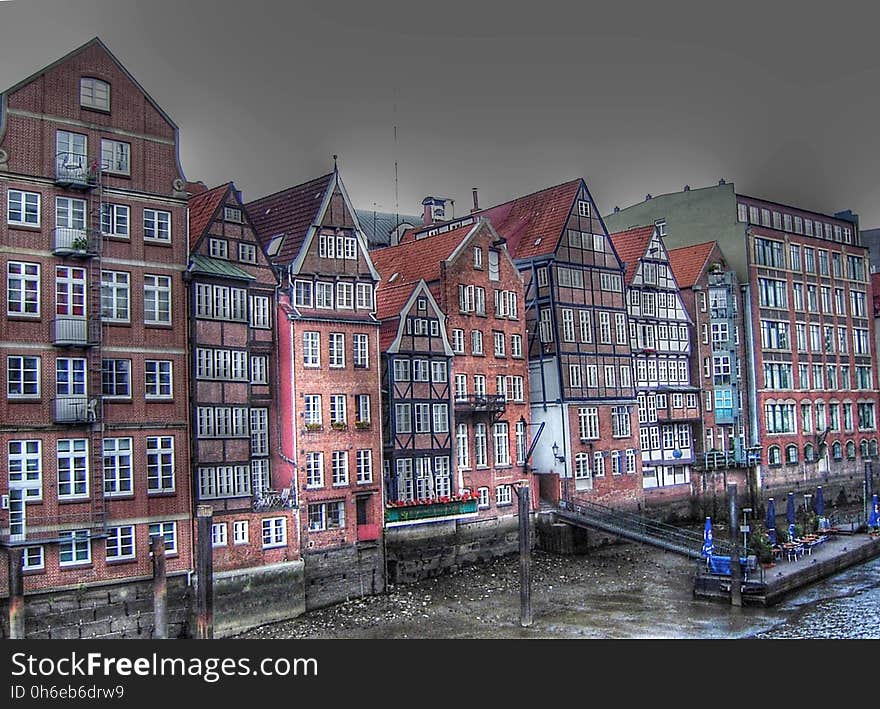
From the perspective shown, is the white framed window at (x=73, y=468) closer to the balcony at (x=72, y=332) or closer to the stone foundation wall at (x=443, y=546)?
the balcony at (x=72, y=332)

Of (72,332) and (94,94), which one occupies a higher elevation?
(94,94)

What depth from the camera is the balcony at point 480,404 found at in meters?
40.8

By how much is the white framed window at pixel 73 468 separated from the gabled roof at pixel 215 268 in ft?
20.5

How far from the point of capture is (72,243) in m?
27.4

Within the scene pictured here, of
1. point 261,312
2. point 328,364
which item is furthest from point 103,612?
point 328,364

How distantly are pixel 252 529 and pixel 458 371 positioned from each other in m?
13.3

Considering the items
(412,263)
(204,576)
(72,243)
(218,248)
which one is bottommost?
(204,576)

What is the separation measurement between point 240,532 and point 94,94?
13729 millimetres

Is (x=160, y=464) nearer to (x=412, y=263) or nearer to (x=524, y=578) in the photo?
(x=524, y=578)

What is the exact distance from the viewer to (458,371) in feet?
136

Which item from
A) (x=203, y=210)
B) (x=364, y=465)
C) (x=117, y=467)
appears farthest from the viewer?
(x=364, y=465)

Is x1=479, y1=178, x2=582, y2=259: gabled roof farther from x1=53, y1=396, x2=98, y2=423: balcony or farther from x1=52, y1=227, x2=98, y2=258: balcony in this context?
x1=53, y1=396, x2=98, y2=423: balcony
